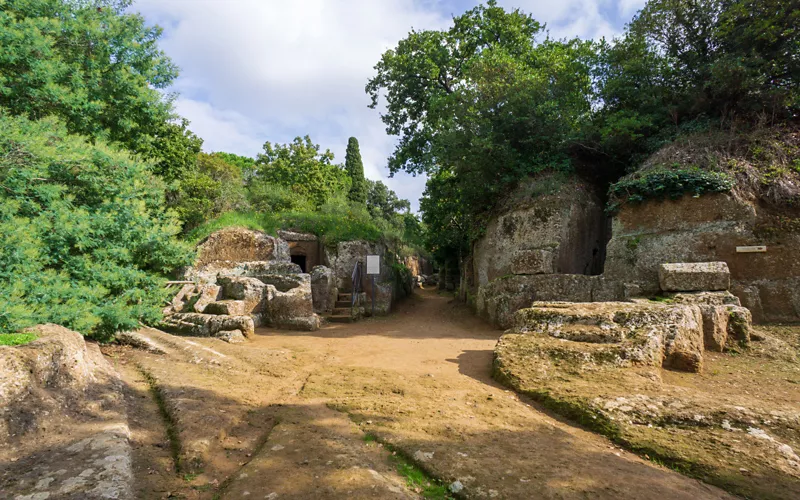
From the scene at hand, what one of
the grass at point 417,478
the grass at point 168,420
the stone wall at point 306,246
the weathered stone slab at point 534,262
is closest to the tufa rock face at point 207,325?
the grass at point 168,420

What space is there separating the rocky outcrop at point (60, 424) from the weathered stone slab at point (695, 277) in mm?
8847

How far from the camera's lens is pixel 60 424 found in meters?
3.10

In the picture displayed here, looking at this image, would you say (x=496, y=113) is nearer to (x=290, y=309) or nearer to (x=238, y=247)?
(x=290, y=309)

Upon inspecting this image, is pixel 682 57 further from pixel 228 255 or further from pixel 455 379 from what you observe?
pixel 228 255

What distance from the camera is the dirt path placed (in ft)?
8.08

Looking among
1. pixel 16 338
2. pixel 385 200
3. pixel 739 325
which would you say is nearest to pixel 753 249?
pixel 739 325

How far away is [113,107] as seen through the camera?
36.1 ft

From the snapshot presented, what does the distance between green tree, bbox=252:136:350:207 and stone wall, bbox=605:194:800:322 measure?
75.6 ft

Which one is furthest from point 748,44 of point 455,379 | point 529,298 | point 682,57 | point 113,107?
point 113,107

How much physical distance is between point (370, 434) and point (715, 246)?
31.3ft

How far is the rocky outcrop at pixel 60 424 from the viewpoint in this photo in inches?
88.9

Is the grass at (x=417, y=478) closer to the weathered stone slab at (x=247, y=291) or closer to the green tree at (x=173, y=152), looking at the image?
the weathered stone slab at (x=247, y=291)

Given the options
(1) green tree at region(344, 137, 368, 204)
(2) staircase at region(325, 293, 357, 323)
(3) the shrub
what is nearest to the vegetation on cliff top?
(2) staircase at region(325, 293, 357, 323)

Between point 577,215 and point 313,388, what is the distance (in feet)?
34.3
